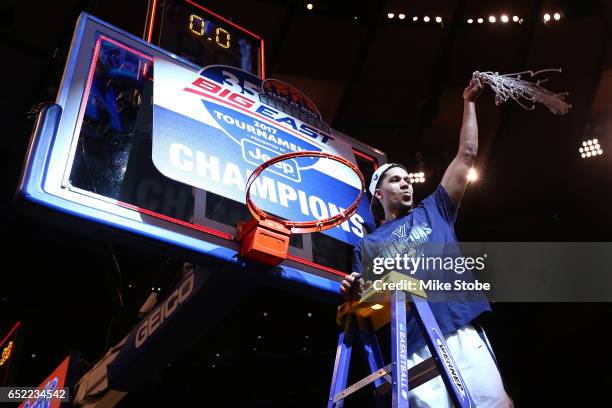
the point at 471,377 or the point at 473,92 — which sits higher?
the point at 473,92

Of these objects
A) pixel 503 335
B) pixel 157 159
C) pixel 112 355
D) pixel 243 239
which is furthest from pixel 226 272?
pixel 503 335

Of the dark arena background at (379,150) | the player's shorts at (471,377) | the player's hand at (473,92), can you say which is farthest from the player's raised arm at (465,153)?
the dark arena background at (379,150)

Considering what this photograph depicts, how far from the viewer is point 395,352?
193 centimetres

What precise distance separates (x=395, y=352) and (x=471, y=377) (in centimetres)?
47

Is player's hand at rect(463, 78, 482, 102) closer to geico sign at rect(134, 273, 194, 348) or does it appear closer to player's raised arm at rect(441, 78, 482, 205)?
player's raised arm at rect(441, 78, 482, 205)

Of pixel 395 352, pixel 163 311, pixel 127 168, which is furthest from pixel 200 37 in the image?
pixel 395 352

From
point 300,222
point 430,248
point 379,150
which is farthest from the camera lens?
point 379,150

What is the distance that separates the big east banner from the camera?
115 inches

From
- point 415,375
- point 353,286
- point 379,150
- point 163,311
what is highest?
point 379,150

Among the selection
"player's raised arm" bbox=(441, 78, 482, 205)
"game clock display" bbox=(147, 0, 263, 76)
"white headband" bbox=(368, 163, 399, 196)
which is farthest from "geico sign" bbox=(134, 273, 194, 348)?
"game clock display" bbox=(147, 0, 263, 76)

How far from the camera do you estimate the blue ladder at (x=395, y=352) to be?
1.88m

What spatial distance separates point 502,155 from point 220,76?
17.4ft

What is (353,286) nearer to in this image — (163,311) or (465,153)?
(465,153)

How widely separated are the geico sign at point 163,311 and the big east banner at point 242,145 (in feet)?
2.13
